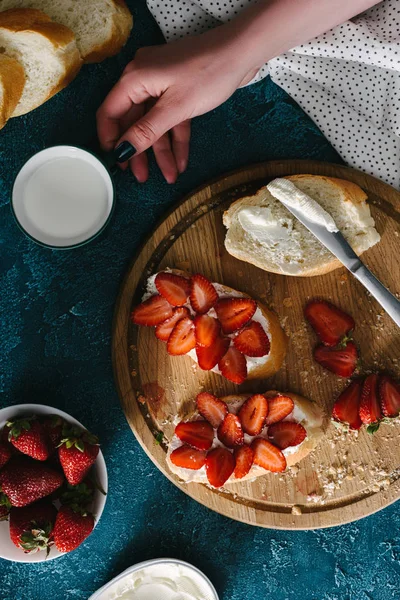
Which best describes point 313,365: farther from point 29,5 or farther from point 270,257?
point 29,5

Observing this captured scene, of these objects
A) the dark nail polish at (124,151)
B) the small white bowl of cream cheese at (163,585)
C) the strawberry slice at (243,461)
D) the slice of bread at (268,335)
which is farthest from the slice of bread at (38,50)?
the small white bowl of cream cheese at (163,585)

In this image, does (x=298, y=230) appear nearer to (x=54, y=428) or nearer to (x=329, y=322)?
(x=329, y=322)

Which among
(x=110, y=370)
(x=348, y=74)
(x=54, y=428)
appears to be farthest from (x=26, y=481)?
(x=348, y=74)

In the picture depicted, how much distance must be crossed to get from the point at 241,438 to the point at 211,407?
0.41ft

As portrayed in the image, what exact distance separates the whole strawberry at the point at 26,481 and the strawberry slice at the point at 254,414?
55cm

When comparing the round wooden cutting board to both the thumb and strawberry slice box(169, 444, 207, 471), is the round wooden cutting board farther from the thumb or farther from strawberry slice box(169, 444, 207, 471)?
the thumb

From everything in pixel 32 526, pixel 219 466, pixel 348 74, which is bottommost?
pixel 219 466

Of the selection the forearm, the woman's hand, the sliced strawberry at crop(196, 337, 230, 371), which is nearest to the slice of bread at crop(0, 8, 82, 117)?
the woman's hand

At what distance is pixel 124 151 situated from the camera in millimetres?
1583

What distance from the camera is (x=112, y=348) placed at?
1.80 m

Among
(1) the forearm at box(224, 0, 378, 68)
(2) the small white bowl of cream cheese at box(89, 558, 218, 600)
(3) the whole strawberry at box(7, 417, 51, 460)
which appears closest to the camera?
(1) the forearm at box(224, 0, 378, 68)

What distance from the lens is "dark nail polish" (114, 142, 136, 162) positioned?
5.18ft

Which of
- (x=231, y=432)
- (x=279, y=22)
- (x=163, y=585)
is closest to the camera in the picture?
(x=279, y=22)

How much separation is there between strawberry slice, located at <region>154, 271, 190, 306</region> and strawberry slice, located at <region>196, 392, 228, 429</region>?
0.93 ft
